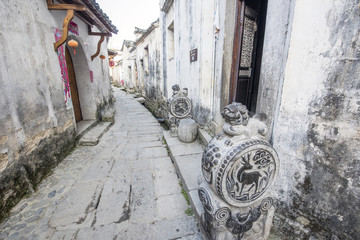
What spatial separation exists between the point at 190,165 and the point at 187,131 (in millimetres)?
1143

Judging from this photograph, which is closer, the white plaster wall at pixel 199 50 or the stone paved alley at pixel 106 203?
the stone paved alley at pixel 106 203

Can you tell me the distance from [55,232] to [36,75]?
8.70 ft

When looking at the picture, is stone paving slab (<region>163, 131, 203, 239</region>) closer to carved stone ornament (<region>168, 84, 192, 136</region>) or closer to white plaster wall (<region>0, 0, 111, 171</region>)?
carved stone ornament (<region>168, 84, 192, 136</region>)

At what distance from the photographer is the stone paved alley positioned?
81.4 inches

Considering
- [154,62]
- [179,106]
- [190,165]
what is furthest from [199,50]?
[154,62]

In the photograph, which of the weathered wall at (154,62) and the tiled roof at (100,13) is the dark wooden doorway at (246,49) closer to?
the tiled roof at (100,13)

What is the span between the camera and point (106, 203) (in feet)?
8.23

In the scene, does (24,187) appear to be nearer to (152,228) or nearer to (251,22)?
(152,228)

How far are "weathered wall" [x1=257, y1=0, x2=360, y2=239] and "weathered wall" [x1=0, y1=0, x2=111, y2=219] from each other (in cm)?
375

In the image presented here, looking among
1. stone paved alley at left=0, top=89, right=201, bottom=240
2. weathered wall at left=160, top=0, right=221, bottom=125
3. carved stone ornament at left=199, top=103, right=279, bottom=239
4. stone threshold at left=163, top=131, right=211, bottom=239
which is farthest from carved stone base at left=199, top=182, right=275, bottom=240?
weathered wall at left=160, top=0, right=221, bottom=125

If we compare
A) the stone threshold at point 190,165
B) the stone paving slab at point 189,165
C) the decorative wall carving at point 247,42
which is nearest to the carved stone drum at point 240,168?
the stone threshold at point 190,165

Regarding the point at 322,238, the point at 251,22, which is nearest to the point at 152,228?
the point at 322,238

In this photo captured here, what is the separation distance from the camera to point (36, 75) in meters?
2.99

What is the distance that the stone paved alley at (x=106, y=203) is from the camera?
2066 millimetres
